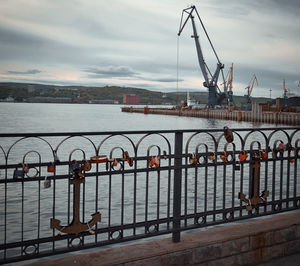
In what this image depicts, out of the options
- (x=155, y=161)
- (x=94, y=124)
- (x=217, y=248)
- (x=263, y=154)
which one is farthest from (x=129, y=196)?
(x=94, y=124)

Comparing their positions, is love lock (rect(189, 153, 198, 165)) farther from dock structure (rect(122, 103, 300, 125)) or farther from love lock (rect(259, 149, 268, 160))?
dock structure (rect(122, 103, 300, 125))

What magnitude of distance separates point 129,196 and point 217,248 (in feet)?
23.1

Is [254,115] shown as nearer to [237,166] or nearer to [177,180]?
[237,166]

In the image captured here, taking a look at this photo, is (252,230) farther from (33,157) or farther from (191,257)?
(33,157)

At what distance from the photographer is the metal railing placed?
3172mm

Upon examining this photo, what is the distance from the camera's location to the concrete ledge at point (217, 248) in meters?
3.23

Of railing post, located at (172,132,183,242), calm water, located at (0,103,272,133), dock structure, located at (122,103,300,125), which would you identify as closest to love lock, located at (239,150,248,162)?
railing post, located at (172,132,183,242)

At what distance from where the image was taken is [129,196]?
415 inches

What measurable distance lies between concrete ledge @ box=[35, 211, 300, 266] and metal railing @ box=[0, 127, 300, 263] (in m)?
0.12

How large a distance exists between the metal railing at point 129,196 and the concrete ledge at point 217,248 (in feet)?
0.38

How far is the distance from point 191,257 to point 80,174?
4.49 feet

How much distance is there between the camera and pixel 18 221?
26.2 ft

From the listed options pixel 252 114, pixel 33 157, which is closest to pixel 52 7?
pixel 252 114

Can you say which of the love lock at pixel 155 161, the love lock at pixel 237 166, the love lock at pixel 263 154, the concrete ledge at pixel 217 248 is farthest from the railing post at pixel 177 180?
the love lock at pixel 263 154
